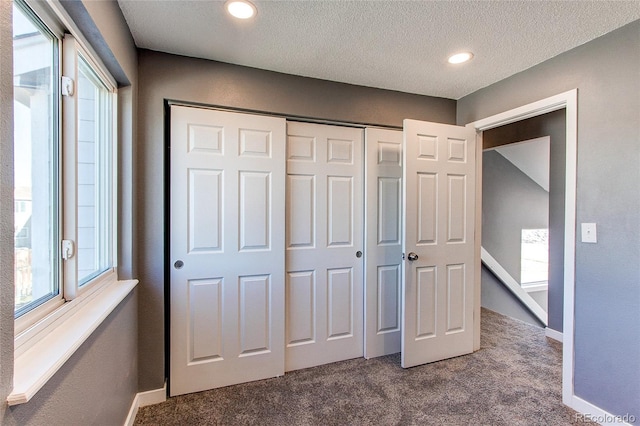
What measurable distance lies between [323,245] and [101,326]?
150cm

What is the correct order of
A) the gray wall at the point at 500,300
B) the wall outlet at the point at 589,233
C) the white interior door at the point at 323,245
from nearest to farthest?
the wall outlet at the point at 589,233, the white interior door at the point at 323,245, the gray wall at the point at 500,300

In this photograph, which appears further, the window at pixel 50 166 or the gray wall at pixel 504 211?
the gray wall at pixel 504 211

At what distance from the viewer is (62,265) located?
1148mm

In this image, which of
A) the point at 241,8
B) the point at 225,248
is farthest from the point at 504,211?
the point at 241,8

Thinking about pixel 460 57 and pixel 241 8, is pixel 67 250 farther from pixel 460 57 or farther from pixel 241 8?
pixel 460 57

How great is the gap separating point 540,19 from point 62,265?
250cm

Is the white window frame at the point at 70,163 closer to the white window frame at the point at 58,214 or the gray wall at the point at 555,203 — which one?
the white window frame at the point at 58,214

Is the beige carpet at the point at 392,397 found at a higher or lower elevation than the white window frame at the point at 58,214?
lower

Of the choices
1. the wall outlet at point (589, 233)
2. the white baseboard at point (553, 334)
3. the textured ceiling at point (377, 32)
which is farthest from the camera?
the white baseboard at point (553, 334)

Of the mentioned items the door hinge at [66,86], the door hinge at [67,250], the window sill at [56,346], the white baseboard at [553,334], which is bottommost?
the white baseboard at [553,334]

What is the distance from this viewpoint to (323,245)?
2.41 m

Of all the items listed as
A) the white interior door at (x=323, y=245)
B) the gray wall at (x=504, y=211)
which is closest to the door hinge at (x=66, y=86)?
the white interior door at (x=323, y=245)

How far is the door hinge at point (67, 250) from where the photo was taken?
1145 mm

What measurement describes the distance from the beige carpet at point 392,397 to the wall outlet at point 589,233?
106 centimetres
